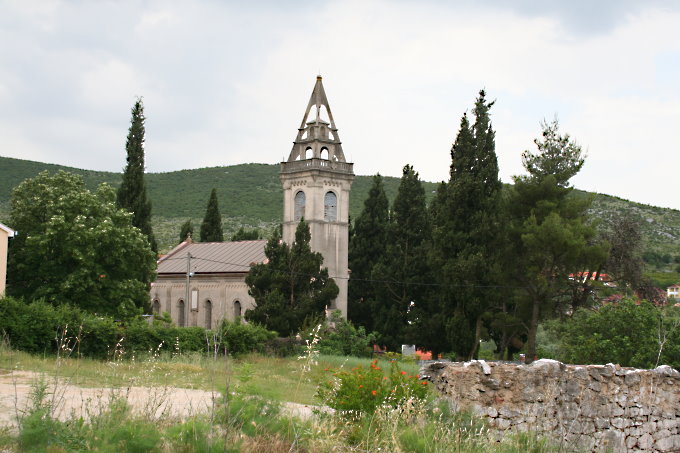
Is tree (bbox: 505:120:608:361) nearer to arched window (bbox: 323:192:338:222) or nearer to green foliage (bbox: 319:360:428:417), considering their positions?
arched window (bbox: 323:192:338:222)

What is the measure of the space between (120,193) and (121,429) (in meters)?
38.1

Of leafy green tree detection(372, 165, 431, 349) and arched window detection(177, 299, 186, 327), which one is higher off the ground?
leafy green tree detection(372, 165, 431, 349)

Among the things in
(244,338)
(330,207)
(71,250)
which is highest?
(330,207)

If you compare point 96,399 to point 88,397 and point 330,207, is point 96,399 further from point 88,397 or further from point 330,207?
point 330,207

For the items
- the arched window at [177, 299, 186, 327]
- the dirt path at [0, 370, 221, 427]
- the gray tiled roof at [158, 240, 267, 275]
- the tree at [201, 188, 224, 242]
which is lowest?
the arched window at [177, 299, 186, 327]

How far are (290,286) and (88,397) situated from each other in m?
30.2

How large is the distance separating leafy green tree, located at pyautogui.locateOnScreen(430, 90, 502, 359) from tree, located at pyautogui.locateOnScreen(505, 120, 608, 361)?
134 centimetres

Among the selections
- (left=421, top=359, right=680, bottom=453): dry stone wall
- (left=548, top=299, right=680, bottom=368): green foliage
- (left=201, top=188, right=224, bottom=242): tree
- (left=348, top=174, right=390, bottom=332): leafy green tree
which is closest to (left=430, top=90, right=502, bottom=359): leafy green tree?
(left=548, top=299, right=680, bottom=368): green foliage

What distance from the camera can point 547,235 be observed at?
35.0 meters

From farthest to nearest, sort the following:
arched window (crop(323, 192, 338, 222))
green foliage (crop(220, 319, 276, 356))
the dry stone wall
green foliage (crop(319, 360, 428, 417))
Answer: arched window (crop(323, 192, 338, 222)) < green foliage (crop(220, 319, 276, 356)) < the dry stone wall < green foliage (crop(319, 360, 428, 417))

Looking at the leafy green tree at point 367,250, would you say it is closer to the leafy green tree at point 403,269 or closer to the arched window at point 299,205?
the leafy green tree at point 403,269

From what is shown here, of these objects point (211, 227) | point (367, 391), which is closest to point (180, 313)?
point (211, 227)

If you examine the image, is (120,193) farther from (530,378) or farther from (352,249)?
(530,378)

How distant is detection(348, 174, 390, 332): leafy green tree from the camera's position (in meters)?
47.9
